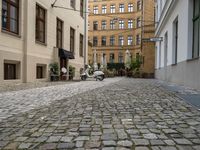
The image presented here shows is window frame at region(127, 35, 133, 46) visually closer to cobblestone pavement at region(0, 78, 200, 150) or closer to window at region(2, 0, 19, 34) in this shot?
window at region(2, 0, 19, 34)

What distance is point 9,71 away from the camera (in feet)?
48.1

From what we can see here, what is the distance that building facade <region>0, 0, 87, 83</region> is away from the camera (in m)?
14.2

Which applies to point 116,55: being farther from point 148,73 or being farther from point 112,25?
point 148,73

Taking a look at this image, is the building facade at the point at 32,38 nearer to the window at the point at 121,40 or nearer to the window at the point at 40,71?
the window at the point at 40,71

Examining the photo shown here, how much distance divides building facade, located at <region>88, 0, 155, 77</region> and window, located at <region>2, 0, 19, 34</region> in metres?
45.4

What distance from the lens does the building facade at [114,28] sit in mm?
61794

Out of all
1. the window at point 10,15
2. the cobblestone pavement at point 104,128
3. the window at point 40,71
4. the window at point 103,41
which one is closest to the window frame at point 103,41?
the window at point 103,41

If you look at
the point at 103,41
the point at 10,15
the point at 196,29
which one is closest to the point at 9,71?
the point at 10,15

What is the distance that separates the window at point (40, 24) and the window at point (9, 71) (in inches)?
142

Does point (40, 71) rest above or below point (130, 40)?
below

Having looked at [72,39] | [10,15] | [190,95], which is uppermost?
[72,39]

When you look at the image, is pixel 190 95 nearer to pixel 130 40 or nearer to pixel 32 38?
A: pixel 32 38

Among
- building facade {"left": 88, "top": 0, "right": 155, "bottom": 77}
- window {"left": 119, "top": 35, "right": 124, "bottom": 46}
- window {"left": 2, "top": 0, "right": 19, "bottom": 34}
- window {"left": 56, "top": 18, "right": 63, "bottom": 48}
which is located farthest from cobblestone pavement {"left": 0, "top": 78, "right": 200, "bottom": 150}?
window {"left": 119, "top": 35, "right": 124, "bottom": 46}

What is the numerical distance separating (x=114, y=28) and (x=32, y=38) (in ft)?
160
